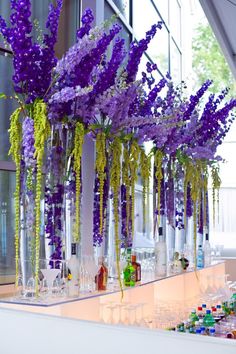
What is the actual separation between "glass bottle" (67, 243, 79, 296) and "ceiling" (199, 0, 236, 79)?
2.47 metres

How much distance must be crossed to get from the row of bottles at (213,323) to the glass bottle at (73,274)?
0.74 meters

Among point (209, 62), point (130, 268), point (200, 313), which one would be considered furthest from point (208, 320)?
point (209, 62)

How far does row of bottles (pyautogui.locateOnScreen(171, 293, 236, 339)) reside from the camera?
2.69m

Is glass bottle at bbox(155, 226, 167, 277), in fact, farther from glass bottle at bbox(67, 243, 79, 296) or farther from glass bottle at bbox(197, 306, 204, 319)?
glass bottle at bbox(67, 243, 79, 296)

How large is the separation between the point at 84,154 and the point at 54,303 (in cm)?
122

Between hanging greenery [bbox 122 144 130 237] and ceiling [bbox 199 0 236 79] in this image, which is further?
ceiling [bbox 199 0 236 79]

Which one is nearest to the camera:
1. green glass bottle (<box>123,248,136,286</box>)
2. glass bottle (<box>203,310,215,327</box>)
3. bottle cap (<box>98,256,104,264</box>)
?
bottle cap (<box>98,256,104,264</box>)

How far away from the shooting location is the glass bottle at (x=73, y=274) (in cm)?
216

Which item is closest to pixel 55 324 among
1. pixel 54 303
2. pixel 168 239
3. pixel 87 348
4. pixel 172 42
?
pixel 87 348

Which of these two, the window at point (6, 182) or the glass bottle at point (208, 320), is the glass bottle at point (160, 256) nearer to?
the glass bottle at point (208, 320)

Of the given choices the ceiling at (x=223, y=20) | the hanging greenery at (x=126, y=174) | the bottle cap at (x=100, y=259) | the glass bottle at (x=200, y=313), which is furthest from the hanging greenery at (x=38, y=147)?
the ceiling at (x=223, y=20)

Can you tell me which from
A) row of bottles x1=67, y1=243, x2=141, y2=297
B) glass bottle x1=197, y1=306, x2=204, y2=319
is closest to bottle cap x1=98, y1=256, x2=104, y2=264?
row of bottles x1=67, y1=243, x2=141, y2=297

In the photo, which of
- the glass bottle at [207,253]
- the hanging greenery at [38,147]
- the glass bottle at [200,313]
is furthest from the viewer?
the glass bottle at [207,253]

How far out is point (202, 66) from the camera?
9.41 m
